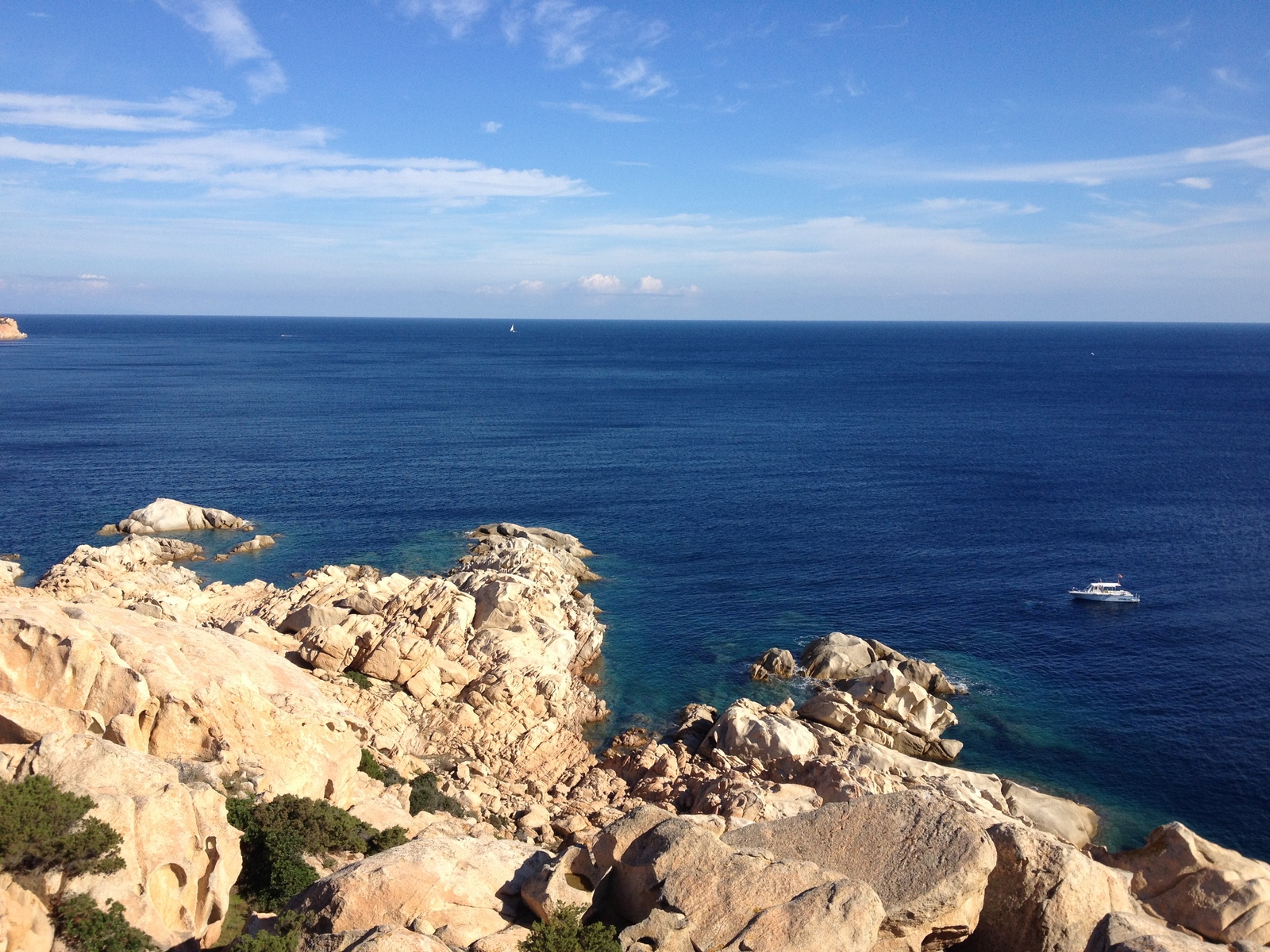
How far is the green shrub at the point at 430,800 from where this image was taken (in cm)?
3869

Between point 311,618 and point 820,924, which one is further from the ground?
point 820,924

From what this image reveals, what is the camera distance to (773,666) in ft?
207

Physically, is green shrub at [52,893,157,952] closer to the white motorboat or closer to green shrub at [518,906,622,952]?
green shrub at [518,906,622,952]

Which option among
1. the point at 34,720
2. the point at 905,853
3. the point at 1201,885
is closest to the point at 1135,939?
the point at 905,853

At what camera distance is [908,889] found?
77.5 ft

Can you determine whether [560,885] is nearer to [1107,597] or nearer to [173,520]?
[1107,597]

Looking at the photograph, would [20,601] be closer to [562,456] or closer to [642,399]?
[562,456]

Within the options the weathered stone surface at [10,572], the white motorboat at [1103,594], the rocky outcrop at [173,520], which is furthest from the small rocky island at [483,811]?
the rocky outcrop at [173,520]

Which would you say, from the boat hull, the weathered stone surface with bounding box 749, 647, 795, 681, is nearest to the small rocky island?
the weathered stone surface with bounding box 749, 647, 795, 681

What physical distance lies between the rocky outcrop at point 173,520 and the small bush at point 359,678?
45091mm

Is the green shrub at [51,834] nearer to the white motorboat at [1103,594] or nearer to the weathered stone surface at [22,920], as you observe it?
the weathered stone surface at [22,920]

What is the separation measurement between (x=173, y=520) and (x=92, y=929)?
77373 mm

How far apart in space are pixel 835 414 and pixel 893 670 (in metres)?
120

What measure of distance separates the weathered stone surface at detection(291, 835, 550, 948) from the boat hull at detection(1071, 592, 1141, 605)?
63773 millimetres
